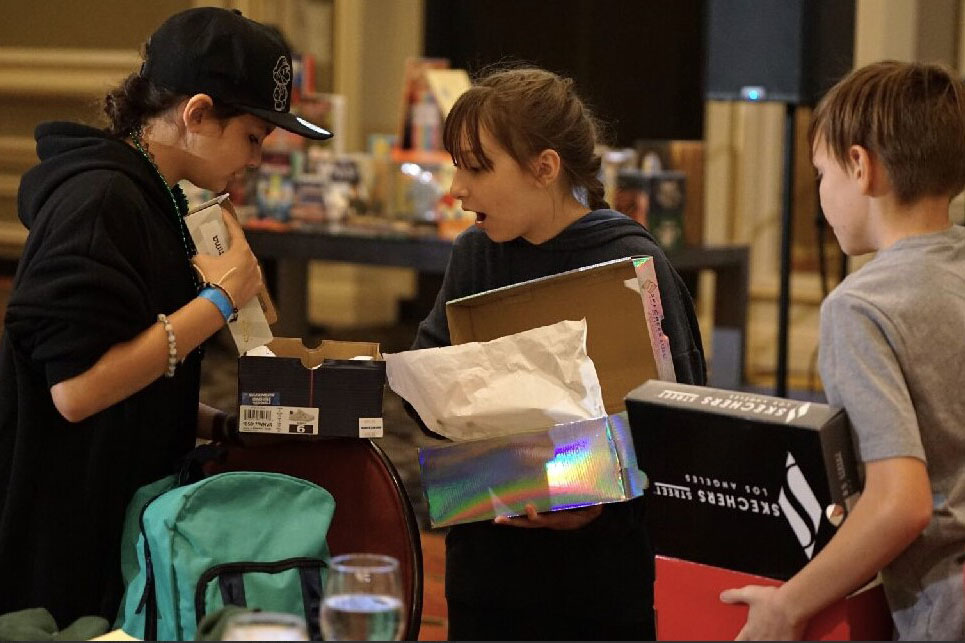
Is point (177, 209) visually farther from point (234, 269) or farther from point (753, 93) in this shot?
point (753, 93)

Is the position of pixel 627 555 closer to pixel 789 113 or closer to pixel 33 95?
pixel 789 113

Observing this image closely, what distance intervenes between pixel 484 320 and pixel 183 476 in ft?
1.52

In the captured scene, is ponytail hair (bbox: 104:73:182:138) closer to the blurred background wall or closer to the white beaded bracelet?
the white beaded bracelet

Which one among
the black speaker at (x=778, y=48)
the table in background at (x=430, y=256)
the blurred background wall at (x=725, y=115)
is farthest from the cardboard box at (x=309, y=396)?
the blurred background wall at (x=725, y=115)

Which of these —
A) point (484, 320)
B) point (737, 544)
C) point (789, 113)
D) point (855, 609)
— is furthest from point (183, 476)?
point (789, 113)

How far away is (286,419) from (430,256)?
3072 millimetres

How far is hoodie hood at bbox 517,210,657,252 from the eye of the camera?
1.90m

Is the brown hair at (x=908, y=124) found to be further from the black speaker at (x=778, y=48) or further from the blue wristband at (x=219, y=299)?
the black speaker at (x=778, y=48)

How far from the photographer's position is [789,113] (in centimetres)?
468

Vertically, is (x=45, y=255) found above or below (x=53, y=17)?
below

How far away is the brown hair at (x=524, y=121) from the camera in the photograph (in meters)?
1.86

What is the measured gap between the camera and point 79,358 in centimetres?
159

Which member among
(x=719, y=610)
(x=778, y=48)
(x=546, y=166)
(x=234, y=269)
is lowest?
(x=719, y=610)

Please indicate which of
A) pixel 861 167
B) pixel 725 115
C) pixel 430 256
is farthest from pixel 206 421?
pixel 725 115
